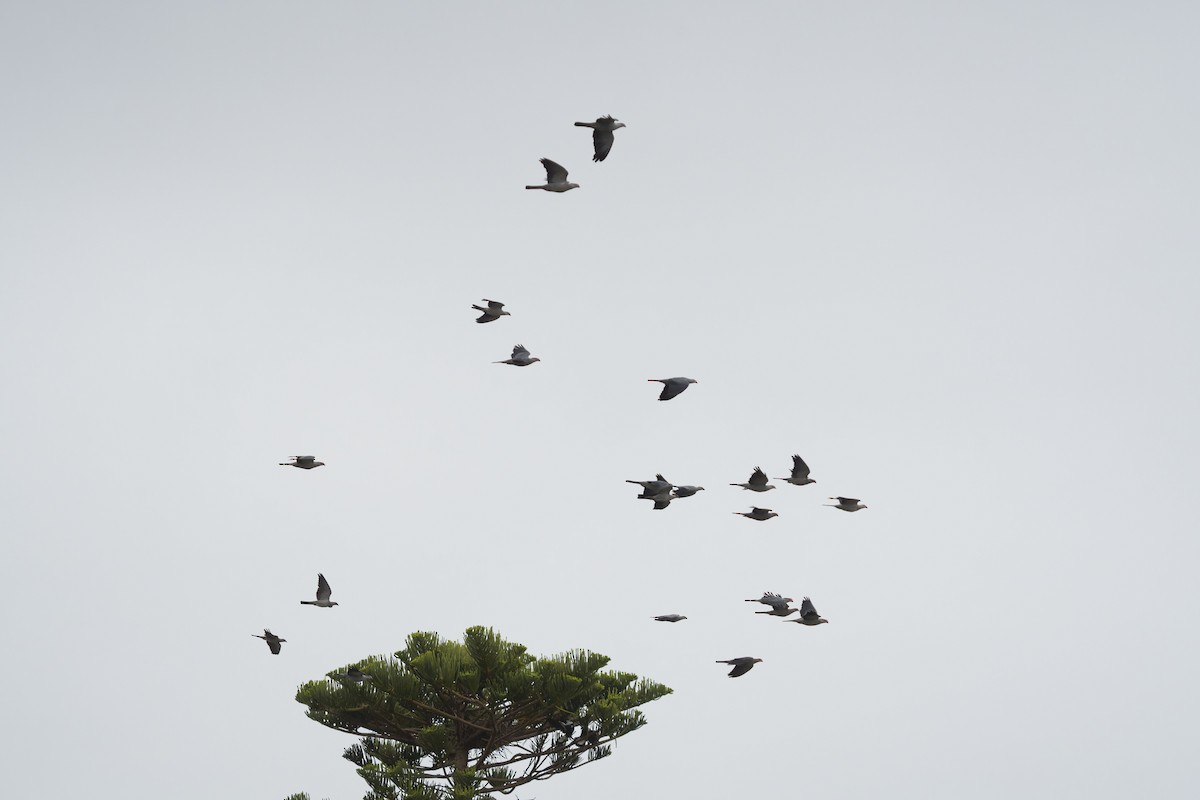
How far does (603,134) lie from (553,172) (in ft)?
6.97

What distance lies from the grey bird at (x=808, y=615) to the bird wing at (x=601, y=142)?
7.44 meters

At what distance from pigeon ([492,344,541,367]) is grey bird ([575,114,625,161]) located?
460cm

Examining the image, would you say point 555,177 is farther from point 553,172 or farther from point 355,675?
point 355,675

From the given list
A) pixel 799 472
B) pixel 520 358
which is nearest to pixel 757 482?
pixel 799 472

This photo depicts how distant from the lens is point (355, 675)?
19.3 meters

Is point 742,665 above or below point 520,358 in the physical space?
below

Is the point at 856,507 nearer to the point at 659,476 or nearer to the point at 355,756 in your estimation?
the point at 659,476

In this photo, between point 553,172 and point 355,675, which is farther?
point 355,675

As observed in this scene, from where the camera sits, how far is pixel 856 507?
761 inches

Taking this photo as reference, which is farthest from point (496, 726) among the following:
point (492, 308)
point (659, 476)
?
point (492, 308)

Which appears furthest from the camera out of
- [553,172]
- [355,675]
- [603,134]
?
[355,675]

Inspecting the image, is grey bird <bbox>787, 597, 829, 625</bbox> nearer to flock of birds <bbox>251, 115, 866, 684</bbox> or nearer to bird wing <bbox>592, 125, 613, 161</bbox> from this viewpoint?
flock of birds <bbox>251, 115, 866, 684</bbox>

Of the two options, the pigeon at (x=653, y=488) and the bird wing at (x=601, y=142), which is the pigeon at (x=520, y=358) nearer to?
the pigeon at (x=653, y=488)

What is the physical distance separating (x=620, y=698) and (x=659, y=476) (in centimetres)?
408
